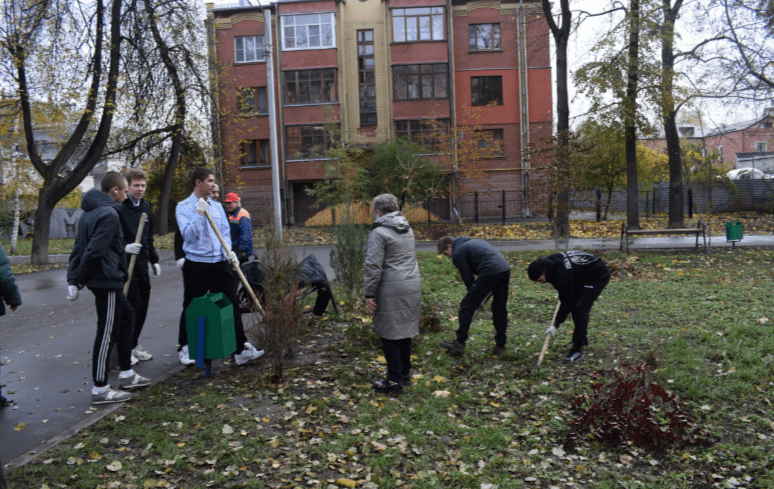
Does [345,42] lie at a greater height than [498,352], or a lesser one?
greater

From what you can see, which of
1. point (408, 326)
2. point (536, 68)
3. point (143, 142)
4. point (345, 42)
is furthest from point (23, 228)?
point (408, 326)

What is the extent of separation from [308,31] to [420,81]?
657 cm

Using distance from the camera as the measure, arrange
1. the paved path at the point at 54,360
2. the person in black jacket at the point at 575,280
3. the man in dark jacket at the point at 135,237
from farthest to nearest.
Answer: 1. the person in black jacket at the point at 575,280
2. the man in dark jacket at the point at 135,237
3. the paved path at the point at 54,360

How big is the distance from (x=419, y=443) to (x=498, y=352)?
249cm

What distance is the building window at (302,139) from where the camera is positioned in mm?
32375

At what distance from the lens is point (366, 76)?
3300 centimetres

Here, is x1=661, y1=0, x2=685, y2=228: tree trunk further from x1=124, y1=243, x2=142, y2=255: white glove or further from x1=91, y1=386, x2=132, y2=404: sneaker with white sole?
x1=91, y1=386, x2=132, y2=404: sneaker with white sole

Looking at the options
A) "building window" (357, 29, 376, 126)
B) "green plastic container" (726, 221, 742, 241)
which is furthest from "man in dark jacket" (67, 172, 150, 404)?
"building window" (357, 29, 376, 126)

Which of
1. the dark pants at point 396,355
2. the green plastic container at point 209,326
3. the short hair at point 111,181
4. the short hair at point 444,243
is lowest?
the dark pants at point 396,355

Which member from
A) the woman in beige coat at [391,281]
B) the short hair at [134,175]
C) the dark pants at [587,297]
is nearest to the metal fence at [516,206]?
the dark pants at [587,297]

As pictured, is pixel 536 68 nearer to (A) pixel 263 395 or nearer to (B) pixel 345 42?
(B) pixel 345 42

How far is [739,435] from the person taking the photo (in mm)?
4539

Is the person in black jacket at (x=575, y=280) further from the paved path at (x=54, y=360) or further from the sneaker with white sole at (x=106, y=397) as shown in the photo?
the sneaker with white sole at (x=106, y=397)

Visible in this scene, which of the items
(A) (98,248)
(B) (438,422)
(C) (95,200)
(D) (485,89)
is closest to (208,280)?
→ (A) (98,248)
